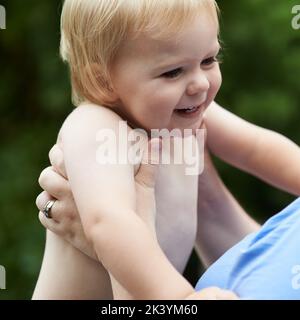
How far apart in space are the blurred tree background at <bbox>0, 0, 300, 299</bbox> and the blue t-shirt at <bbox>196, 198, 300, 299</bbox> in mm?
1301

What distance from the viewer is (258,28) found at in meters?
2.30

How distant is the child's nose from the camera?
3.34 feet

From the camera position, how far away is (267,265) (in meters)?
0.93

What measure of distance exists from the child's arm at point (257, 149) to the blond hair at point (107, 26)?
0.73ft

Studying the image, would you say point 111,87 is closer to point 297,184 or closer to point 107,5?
point 107,5

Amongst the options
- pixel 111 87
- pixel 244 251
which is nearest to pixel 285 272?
pixel 244 251

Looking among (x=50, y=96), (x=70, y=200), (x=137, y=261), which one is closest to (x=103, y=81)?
(x=70, y=200)

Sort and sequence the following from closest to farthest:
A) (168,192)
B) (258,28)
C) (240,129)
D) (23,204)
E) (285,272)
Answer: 1. (285,272)
2. (168,192)
3. (240,129)
4. (258,28)
5. (23,204)

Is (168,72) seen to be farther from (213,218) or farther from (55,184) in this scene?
(213,218)

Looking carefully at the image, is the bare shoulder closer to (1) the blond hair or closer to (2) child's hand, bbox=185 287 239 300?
(1) the blond hair

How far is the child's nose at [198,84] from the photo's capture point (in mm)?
1017

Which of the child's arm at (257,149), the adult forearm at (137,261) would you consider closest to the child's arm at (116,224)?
the adult forearm at (137,261)

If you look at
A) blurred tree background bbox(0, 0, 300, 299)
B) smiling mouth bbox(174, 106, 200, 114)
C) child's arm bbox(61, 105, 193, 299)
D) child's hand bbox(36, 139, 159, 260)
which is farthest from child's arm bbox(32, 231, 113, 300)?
blurred tree background bbox(0, 0, 300, 299)
